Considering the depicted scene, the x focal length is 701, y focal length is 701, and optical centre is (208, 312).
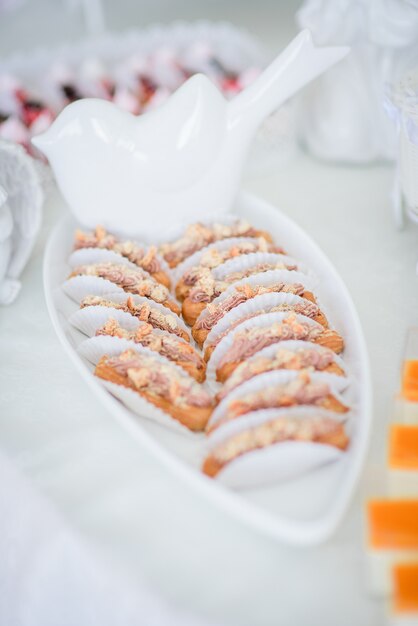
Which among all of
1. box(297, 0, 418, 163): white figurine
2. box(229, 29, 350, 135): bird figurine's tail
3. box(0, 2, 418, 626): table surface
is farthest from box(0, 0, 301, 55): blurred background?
box(0, 2, 418, 626): table surface

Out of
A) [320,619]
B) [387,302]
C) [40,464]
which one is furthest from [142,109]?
[320,619]

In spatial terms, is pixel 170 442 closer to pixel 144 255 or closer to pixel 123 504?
pixel 123 504

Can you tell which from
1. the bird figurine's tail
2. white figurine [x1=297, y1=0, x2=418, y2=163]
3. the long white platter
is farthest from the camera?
white figurine [x1=297, y1=0, x2=418, y2=163]

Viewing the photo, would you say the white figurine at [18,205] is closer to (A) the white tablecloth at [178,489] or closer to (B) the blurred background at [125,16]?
(A) the white tablecloth at [178,489]

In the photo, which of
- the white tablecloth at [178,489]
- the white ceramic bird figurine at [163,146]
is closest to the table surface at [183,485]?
the white tablecloth at [178,489]

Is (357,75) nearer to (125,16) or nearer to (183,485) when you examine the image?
(183,485)

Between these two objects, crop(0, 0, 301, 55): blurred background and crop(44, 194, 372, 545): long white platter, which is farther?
crop(0, 0, 301, 55): blurred background

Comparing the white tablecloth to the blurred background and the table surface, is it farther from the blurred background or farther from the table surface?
the blurred background
